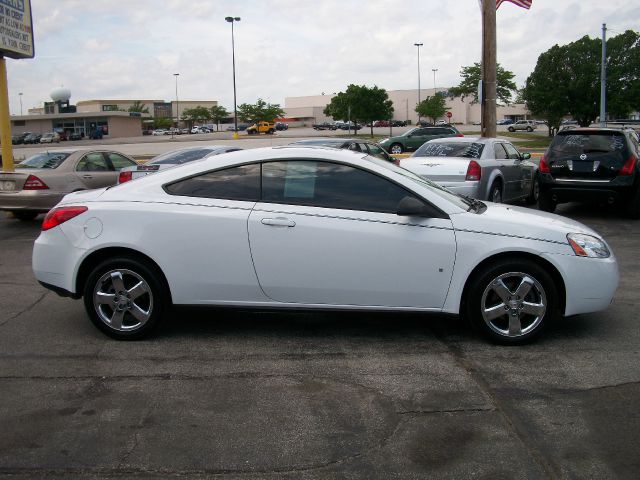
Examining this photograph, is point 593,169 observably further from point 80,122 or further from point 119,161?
point 80,122

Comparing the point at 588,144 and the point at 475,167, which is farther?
the point at 588,144

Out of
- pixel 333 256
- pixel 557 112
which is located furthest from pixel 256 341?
pixel 557 112

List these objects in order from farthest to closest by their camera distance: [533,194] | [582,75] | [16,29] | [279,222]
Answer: [582,75] < [16,29] < [533,194] < [279,222]

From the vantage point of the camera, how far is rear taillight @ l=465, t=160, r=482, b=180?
11.4m

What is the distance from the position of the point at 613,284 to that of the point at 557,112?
4210 centimetres

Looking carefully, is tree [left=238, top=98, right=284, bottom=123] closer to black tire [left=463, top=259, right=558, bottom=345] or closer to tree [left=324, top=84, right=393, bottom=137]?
tree [left=324, top=84, right=393, bottom=137]

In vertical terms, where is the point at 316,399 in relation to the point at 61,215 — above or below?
below

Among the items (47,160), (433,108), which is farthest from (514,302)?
(433,108)

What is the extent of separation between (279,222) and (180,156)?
902 cm

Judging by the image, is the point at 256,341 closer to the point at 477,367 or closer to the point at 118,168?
the point at 477,367

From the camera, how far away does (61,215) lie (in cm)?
570

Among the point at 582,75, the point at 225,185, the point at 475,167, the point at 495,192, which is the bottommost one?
the point at 495,192

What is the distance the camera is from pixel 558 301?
18.0 ft

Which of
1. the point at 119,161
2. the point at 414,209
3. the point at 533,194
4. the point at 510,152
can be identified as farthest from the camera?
the point at 533,194
